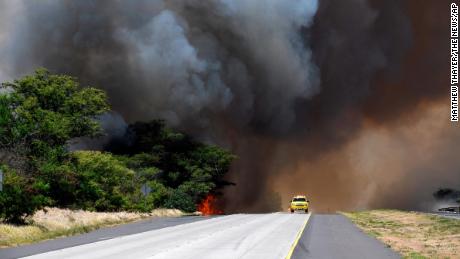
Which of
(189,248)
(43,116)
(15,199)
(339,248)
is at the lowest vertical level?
(189,248)

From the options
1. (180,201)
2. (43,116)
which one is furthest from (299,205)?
(43,116)

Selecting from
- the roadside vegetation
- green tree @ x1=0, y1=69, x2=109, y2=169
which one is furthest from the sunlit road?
green tree @ x1=0, y1=69, x2=109, y2=169

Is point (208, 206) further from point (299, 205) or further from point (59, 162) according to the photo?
point (59, 162)

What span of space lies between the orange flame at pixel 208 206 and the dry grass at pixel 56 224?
22.1m

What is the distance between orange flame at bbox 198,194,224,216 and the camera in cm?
7338

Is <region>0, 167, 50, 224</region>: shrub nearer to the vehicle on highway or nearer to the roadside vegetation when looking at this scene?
the roadside vegetation

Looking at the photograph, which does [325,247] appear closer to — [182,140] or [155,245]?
[155,245]

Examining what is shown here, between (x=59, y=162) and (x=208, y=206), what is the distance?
35522 millimetres

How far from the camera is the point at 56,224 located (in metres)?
34.3

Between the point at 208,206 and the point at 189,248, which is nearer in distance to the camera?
the point at 189,248

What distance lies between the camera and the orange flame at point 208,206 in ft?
241

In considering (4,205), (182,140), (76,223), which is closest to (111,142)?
(182,140)

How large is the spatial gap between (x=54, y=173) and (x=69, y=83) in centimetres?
1019

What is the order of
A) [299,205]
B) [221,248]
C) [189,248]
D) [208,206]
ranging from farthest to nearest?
1. [208,206]
2. [299,205]
3. [189,248]
4. [221,248]
